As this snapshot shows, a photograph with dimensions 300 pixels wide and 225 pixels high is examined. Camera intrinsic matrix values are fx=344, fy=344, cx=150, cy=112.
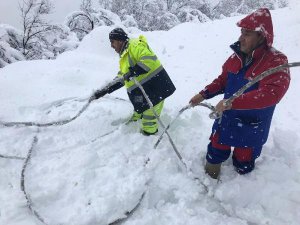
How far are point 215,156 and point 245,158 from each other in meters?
0.27

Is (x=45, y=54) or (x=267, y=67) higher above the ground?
(x=267, y=67)

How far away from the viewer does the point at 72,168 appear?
3.47 metres

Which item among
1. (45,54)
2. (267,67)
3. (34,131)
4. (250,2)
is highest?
(267,67)

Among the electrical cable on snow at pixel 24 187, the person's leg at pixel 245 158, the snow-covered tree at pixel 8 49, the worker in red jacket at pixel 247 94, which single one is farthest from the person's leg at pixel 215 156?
the snow-covered tree at pixel 8 49

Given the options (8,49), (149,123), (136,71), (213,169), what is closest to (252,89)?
(213,169)

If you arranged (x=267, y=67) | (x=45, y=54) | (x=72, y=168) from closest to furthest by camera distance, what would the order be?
(x=267, y=67)
(x=72, y=168)
(x=45, y=54)

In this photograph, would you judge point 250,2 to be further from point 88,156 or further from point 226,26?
point 88,156

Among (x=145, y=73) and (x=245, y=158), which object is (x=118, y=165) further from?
(x=245, y=158)

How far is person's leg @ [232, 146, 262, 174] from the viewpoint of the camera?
10.1 ft

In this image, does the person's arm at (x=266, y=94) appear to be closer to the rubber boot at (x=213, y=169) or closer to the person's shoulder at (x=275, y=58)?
the person's shoulder at (x=275, y=58)

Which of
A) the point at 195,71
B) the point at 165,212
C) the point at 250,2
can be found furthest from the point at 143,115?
the point at 250,2

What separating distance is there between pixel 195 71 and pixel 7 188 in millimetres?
3640

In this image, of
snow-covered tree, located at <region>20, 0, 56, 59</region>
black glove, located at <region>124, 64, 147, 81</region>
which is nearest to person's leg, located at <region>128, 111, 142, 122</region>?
black glove, located at <region>124, 64, 147, 81</region>

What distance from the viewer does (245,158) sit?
3.16 metres
